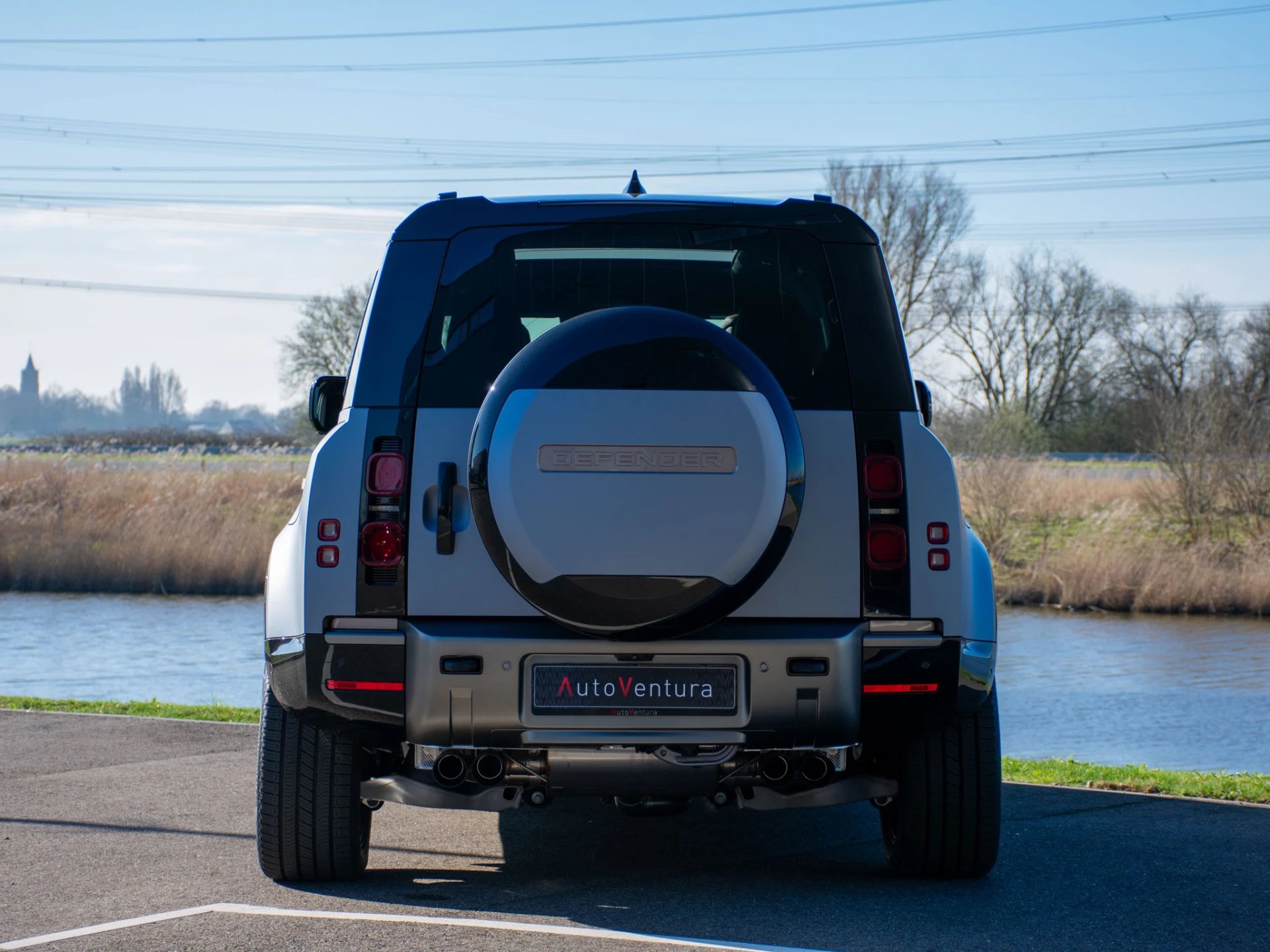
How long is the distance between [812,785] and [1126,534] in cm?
2028

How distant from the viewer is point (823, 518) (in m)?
4.11

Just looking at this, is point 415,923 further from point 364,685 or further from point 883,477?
point 883,477

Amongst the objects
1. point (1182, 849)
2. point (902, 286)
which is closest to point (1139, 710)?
point (1182, 849)

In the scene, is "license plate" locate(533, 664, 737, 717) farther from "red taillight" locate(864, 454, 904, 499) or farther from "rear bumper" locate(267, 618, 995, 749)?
"red taillight" locate(864, 454, 904, 499)

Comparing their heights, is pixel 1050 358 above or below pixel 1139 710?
above

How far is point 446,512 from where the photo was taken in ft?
13.2

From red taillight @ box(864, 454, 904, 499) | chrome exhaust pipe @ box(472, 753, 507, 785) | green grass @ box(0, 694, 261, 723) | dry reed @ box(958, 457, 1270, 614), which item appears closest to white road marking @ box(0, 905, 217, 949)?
chrome exhaust pipe @ box(472, 753, 507, 785)

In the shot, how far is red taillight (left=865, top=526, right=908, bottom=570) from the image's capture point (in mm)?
4133

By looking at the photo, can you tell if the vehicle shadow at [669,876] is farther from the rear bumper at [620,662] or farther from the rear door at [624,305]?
the rear door at [624,305]

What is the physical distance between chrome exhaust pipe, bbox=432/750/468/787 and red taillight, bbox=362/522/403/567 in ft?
2.12

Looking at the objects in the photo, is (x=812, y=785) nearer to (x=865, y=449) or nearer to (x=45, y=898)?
(x=865, y=449)

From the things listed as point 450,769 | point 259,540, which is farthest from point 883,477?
point 259,540

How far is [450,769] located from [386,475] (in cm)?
96

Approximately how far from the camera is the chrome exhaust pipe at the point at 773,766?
4.34m
